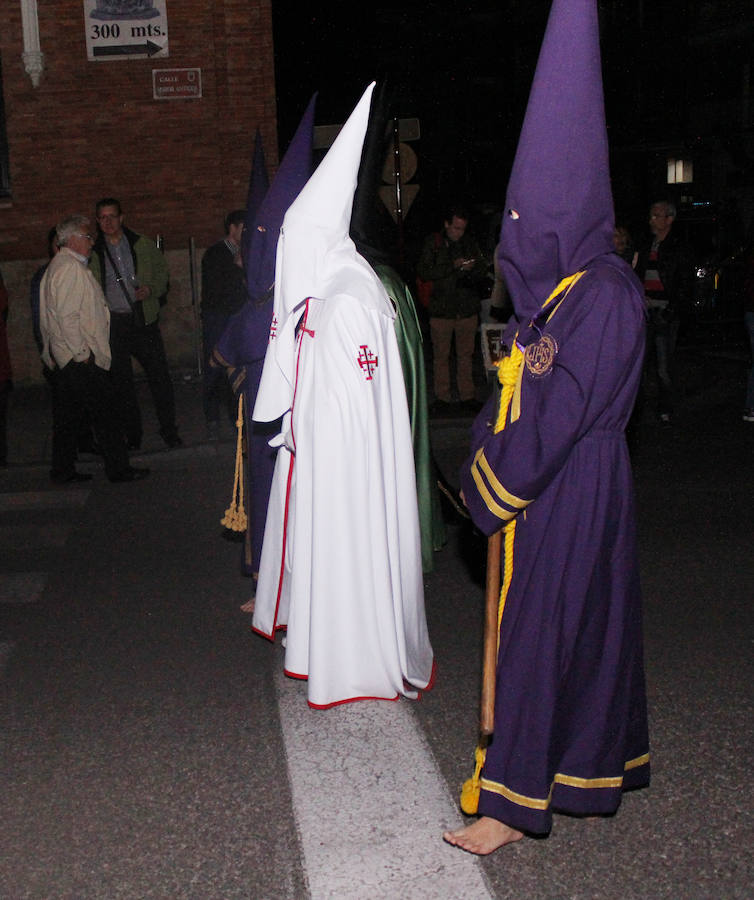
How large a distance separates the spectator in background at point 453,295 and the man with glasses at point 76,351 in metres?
3.46

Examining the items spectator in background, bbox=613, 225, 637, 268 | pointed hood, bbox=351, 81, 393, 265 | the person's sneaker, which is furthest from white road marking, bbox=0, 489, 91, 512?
spectator in background, bbox=613, 225, 637, 268

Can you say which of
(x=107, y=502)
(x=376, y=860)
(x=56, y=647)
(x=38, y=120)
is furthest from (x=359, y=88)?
(x=376, y=860)

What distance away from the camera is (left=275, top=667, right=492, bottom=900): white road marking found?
11.1 ft

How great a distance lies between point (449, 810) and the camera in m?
3.77

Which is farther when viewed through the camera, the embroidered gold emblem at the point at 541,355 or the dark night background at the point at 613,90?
the dark night background at the point at 613,90

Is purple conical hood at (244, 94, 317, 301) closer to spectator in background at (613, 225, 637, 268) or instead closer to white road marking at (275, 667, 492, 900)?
white road marking at (275, 667, 492, 900)

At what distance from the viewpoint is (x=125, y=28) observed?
14797 mm

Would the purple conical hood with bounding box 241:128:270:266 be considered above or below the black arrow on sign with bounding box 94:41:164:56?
below

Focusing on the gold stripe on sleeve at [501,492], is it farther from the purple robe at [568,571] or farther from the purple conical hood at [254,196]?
the purple conical hood at [254,196]

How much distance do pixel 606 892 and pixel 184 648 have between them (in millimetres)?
2660

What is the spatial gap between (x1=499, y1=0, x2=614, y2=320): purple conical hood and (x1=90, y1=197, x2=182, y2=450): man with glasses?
23.5 ft

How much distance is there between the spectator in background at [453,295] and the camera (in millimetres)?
11234

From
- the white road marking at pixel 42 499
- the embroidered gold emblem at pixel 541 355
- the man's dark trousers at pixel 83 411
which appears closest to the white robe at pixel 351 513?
the embroidered gold emblem at pixel 541 355

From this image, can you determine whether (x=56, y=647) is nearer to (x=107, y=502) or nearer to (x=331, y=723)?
(x=331, y=723)
